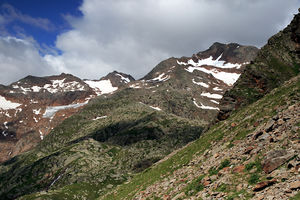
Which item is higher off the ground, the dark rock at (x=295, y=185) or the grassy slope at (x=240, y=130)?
the grassy slope at (x=240, y=130)

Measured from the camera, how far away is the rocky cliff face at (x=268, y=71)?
44.8m

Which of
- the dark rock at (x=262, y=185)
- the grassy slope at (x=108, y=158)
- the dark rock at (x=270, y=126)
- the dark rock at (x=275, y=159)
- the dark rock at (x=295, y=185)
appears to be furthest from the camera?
the grassy slope at (x=108, y=158)

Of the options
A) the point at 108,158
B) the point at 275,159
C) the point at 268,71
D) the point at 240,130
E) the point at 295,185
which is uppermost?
the point at 268,71

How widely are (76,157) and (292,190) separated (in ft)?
491

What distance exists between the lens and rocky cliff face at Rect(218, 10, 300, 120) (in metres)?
44.8

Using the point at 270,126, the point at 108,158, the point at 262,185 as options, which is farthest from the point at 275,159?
the point at 108,158

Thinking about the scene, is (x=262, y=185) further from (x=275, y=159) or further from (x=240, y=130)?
(x=240, y=130)

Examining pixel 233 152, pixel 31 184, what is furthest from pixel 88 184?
pixel 233 152

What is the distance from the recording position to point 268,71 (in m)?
47.1

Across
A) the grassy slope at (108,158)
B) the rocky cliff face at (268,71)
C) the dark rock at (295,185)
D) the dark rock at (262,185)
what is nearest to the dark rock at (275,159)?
the dark rock at (262,185)

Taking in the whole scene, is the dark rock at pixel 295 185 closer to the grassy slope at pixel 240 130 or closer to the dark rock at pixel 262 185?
the dark rock at pixel 262 185

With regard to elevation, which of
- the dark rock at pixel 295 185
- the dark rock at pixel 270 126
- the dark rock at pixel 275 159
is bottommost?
the dark rock at pixel 295 185

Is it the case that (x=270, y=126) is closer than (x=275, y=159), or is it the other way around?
(x=275, y=159)

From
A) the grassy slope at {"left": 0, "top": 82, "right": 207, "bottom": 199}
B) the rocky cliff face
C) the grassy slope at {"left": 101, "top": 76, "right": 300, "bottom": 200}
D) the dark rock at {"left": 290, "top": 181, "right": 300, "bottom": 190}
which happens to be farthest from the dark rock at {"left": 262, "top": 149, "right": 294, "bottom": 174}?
the grassy slope at {"left": 0, "top": 82, "right": 207, "bottom": 199}
